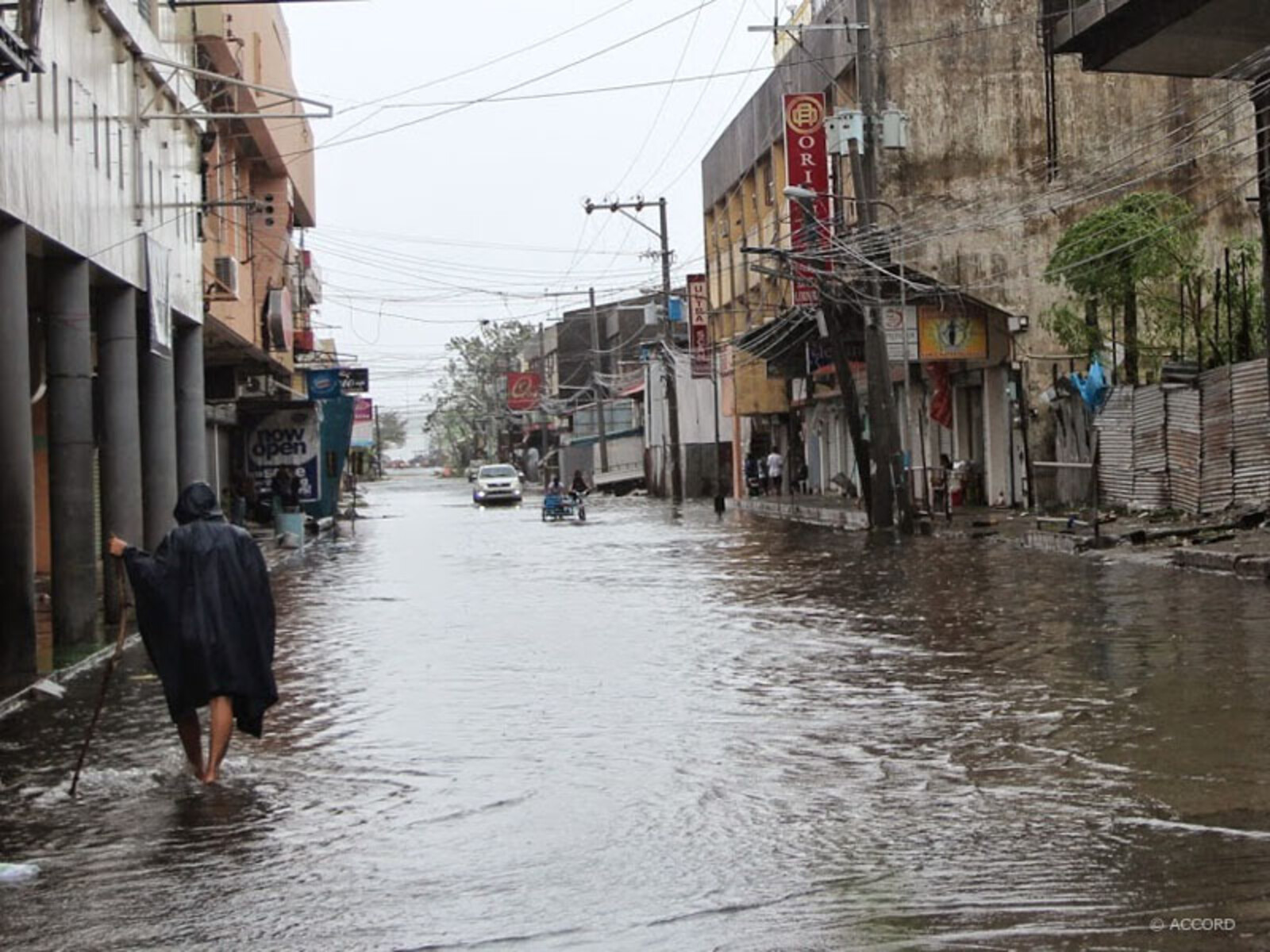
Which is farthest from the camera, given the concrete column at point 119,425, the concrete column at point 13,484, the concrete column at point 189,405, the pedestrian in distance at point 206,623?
the concrete column at point 189,405

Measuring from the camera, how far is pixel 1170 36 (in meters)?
25.0

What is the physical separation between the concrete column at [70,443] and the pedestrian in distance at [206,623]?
26.2ft

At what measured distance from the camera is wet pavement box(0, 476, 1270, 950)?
635 cm

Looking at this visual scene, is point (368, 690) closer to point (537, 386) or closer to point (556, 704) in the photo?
point (556, 704)

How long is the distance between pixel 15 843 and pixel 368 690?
5.57m

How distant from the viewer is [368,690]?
13.7 m

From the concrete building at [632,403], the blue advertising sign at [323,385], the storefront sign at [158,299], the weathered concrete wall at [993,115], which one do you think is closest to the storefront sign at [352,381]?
the blue advertising sign at [323,385]

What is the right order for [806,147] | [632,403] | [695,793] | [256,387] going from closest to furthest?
1. [695,793]
2. [806,147]
3. [256,387]
4. [632,403]

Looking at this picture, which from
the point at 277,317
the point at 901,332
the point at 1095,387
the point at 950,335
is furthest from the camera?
the point at 950,335

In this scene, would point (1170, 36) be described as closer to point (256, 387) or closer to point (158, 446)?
point (158, 446)

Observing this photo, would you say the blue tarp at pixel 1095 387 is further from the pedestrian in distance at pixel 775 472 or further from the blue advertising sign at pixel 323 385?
the pedestrian in distance at pixel 775 472

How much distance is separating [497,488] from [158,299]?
48.4m

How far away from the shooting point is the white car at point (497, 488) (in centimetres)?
6988

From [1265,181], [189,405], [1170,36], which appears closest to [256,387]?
[189,405]
